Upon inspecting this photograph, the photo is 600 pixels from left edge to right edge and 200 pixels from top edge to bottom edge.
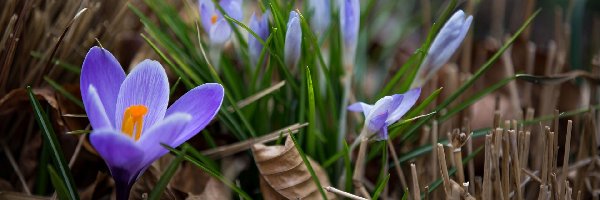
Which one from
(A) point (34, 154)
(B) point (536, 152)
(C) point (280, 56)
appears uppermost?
(C) point (280, 56)

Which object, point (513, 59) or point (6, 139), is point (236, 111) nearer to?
point (6, 139)

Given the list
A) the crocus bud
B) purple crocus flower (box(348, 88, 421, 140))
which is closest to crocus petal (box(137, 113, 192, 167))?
purple crocus flower (box(348, 88, 421, 140))

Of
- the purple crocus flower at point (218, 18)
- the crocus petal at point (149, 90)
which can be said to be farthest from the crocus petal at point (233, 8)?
the crocus petal at point (149, 90)

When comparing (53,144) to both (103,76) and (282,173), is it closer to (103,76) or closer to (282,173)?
(103,76)

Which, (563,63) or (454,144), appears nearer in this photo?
(454,144)

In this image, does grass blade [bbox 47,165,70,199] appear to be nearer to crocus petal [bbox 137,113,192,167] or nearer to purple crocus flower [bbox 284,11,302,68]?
crocus petal [bbox 137,113,192,167]

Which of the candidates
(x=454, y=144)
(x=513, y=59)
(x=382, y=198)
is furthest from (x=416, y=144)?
(x=513, y=59)
